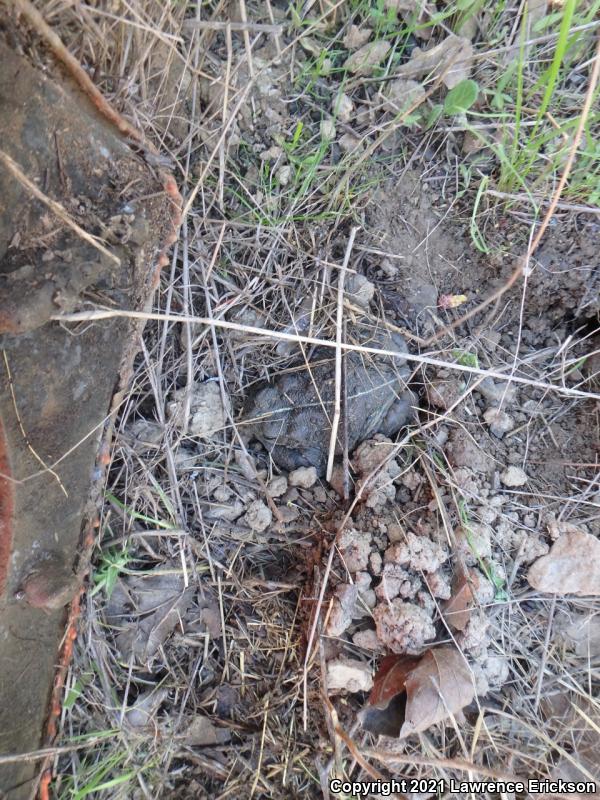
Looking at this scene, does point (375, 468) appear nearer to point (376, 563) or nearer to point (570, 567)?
point (376, 563)

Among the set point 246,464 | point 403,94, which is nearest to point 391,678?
point 246,464

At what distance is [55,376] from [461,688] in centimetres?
152

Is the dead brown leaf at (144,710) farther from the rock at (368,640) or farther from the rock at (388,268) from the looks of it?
the rock at (388,268)

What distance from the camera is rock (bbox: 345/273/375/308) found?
6.22 feet

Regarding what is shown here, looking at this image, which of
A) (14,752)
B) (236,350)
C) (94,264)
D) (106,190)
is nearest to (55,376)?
(94,264)

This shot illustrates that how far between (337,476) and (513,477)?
0.61 m

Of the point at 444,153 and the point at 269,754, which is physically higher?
the point at 444,153

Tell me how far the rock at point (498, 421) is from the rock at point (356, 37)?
1309 millimetres

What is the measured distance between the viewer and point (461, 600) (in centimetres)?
177

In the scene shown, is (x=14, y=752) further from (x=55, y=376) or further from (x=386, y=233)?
(x=386, y=233)

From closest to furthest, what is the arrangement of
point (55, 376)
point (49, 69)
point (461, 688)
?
point (49, 69)
point (55, 376)
point (461, 688)

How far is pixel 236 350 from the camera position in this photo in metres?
1.91

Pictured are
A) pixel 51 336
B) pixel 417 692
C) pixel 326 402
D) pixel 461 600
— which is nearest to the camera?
pixel 51 336

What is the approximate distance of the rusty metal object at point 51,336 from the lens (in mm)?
1309
